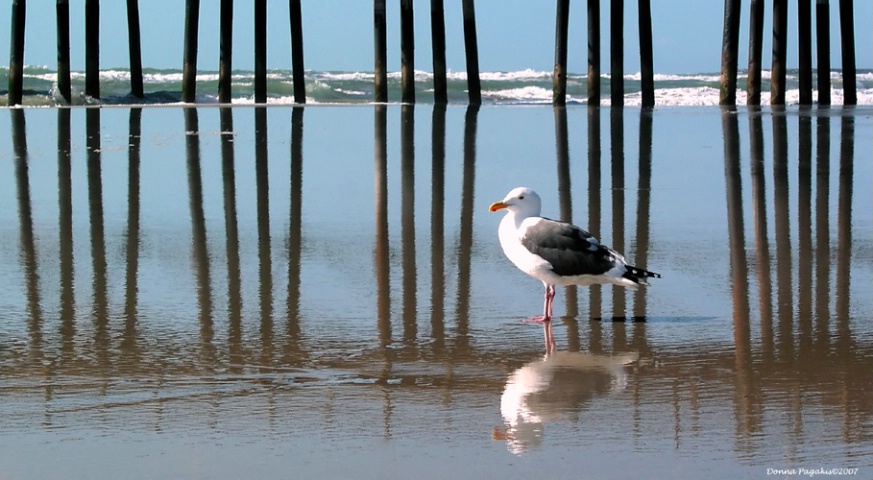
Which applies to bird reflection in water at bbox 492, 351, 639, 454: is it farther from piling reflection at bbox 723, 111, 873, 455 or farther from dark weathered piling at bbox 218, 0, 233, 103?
dark weathered piling at bbox 218, 0, 233, 103

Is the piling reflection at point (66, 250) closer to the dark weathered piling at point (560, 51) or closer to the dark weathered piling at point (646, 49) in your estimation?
the dark weathered piling at point (560, 51)

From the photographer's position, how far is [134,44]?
82.1ft

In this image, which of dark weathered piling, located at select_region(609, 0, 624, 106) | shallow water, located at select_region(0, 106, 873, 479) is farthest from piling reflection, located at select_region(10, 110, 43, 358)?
dark weathered piling, located at select_region(609, 0, 624, 106)

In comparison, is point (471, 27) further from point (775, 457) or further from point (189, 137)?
point (775, 457)

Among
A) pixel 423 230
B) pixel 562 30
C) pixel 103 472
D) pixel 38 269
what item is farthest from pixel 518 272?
pixel 562 30

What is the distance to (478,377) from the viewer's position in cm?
443

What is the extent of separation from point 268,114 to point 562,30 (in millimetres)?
6332

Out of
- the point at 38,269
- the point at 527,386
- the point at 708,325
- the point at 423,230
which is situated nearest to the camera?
the point at 527,386

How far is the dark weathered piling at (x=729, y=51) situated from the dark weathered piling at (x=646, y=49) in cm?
156

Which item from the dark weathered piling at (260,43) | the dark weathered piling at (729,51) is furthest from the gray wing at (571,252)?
the dark weathered piling at (260,43)

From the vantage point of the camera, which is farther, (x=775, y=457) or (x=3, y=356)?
(x=3, y=356)

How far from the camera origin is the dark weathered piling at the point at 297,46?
24141mm

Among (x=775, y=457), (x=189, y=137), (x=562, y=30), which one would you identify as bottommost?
(x=775, y=457)

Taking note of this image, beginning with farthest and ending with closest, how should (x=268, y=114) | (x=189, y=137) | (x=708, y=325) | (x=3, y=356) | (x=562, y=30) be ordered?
(x=562, y=30) → (x=268, y=114) → (x=189, y=137) → (x=708, y=325) → (x=3, y=356)
